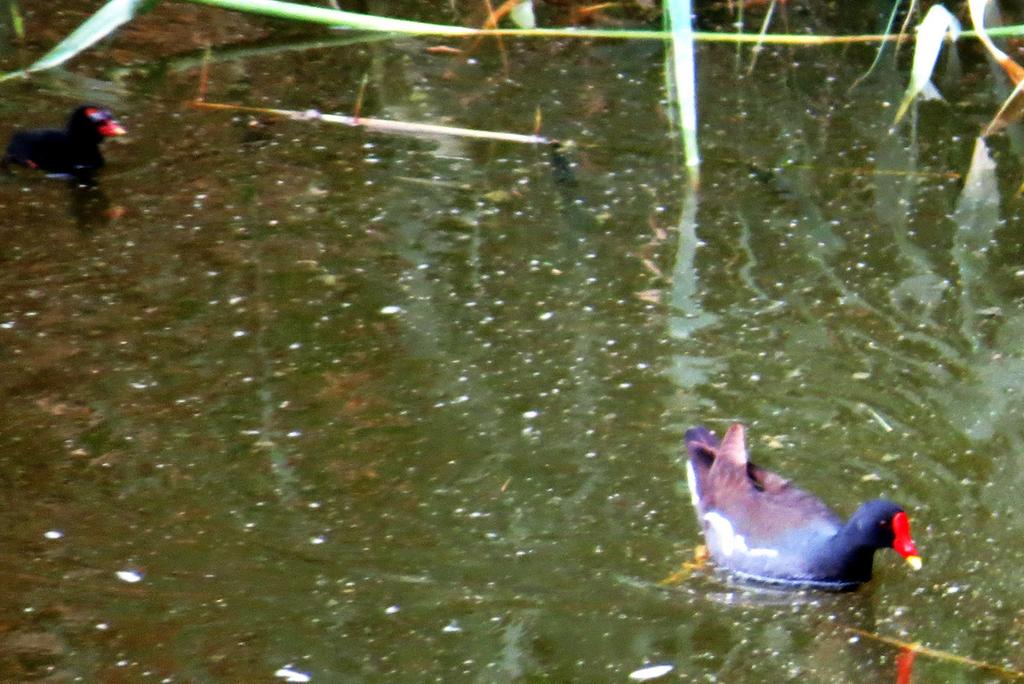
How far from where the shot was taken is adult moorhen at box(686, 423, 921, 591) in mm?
3906

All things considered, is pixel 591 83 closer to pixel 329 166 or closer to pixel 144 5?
pixel 329 166

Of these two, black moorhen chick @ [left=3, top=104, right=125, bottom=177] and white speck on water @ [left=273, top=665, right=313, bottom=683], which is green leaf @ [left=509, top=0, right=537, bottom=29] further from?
white speck on water @ [left=273, top=665, right=313, bottom=683]

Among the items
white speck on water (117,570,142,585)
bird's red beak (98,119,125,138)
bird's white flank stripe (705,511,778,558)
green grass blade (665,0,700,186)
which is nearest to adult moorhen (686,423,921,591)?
bird's white flank stripe (705,511,778,558)

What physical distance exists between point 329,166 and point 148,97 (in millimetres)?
1086

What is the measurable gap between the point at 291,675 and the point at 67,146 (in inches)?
120

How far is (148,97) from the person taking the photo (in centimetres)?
677

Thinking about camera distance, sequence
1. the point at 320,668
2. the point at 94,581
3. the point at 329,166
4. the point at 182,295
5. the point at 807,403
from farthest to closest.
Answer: the point at 329,166 → the point at 182,295 → the point at 807,403 → the point at 94,581 → the point at 320,668

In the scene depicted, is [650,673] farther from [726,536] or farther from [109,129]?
[109,129]

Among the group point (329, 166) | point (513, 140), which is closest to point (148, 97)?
point (329, 166)

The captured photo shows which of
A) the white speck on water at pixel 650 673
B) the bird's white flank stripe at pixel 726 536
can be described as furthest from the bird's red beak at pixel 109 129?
the white speck on water at pixel 650 673

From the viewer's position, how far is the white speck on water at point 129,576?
372 centimetres

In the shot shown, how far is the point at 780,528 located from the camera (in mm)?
4098

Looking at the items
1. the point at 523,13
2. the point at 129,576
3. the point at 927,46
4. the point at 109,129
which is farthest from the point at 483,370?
the point at 109,129

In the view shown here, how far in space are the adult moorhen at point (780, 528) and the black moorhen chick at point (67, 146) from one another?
9.29 feet
